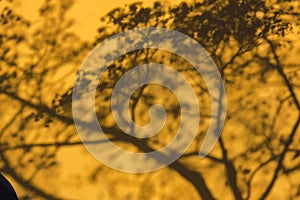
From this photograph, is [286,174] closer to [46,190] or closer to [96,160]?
[96,160]

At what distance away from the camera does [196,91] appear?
6.47m

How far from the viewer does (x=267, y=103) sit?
20.6 ft

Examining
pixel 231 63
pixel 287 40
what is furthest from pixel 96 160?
pixel 287 40

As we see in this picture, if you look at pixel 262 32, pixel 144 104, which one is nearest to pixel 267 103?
pixel 262 32

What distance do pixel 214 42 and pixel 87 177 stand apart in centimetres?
286

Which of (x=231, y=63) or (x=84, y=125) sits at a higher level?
(x=231, y=63)

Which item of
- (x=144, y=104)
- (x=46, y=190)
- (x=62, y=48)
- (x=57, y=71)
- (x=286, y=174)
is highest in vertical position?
(x=62, y=48)

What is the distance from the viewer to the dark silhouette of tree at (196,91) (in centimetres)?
585

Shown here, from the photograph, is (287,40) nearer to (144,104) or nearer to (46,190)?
(144,104)

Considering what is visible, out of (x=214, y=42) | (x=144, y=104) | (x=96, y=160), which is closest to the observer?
(x=96, y=160)

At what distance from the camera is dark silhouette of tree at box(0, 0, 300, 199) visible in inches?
230

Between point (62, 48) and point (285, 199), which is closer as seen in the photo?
point (285, 199)

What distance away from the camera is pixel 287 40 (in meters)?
6.79

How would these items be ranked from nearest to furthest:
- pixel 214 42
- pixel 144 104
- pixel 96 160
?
pixel 96 160
pixel 144 104
pixel 214 42
